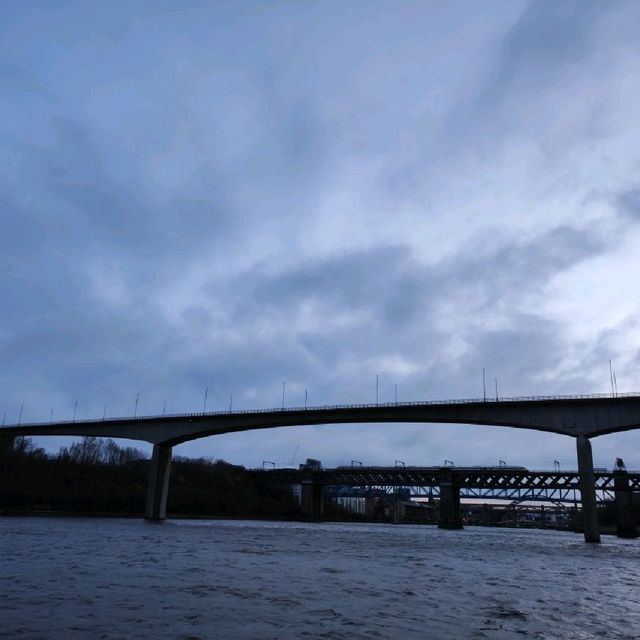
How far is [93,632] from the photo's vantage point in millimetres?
12844

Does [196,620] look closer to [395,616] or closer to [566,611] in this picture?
[395,616]

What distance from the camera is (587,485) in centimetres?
6600

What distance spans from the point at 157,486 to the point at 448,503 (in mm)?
69873

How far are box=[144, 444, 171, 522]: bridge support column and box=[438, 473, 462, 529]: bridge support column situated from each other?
66.6 m

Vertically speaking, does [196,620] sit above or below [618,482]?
below

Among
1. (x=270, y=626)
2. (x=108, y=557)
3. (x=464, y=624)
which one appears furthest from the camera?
(x=108, y=557)

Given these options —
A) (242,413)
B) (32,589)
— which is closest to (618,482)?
(242,413)

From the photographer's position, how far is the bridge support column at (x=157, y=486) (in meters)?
99.6

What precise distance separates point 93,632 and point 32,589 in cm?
758

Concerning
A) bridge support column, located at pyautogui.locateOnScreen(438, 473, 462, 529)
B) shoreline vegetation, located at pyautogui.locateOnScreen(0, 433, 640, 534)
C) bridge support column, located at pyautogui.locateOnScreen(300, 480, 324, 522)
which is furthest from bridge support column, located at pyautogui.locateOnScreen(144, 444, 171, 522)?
bridge support column, located at pyautogui.locateOnScreen(438, 473, 462, 529)

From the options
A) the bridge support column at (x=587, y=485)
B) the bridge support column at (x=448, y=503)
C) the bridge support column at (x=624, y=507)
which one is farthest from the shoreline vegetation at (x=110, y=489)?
the bridge support column at (x=587, y=485)

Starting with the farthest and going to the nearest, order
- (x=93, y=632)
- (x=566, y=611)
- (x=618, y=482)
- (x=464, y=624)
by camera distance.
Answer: (x=618, y=482)
(x=566, y=611)
(x=464, y=624)
(x=93, y=632)

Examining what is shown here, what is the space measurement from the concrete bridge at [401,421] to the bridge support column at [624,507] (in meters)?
49.3

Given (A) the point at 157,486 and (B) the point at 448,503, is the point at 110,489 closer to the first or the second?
(A) the point at 157,486
